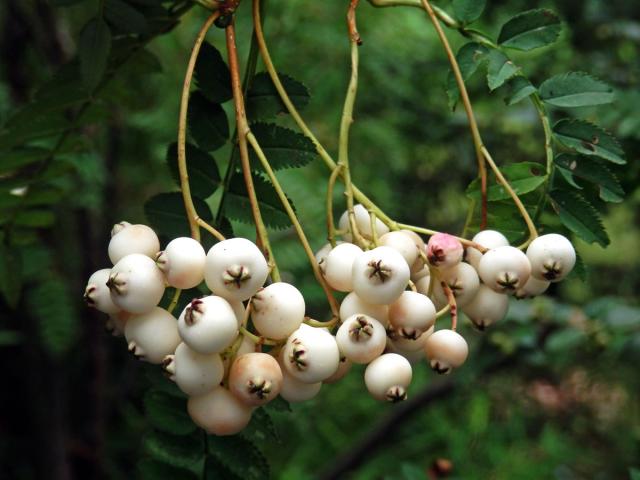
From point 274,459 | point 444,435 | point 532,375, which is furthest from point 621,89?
point 532,375

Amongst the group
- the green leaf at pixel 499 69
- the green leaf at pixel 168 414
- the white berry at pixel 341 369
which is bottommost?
the green leaf at pixel 168 414

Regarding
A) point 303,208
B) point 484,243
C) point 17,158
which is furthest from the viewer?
point 303,208

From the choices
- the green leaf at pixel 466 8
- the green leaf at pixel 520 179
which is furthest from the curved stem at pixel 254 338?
the green leaf at pixel 466 8

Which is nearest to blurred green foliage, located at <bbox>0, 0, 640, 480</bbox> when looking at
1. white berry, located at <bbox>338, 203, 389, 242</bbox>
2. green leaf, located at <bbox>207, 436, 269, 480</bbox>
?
green leaf, located at <bbox>207, 436, 269, 480</bbox>

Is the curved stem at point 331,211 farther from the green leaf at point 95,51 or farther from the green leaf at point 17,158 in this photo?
the green leaf at point 17,158

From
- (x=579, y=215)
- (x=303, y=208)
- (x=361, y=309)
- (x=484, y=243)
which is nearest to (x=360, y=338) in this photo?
(x=361, y=309)

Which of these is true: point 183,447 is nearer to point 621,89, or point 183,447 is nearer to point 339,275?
point 339,275

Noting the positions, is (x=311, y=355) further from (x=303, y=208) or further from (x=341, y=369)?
(x=303, y=208)
